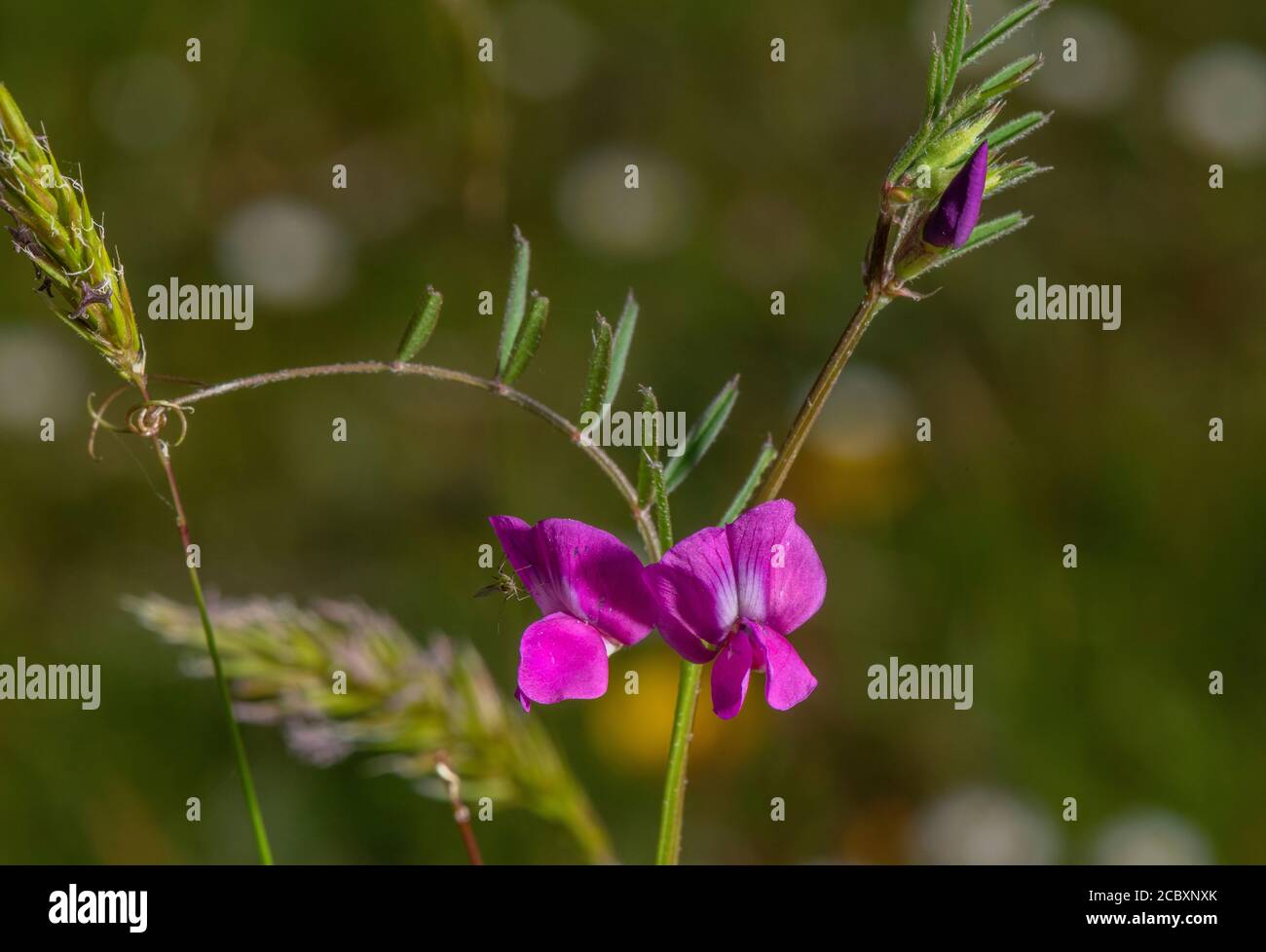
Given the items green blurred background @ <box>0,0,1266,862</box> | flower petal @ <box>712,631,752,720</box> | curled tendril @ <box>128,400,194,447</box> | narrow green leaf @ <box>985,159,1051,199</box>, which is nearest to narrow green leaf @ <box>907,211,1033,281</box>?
narrow green leaf @ <box>985,159,1051,199</box>

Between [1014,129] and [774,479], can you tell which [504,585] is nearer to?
[774,479]

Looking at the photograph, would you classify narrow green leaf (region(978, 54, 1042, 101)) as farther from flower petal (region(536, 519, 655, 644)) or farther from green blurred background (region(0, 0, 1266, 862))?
green blurred background (region(0, 0, 1266, 862))

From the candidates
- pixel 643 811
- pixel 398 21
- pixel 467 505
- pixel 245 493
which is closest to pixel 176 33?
pixel 398 21

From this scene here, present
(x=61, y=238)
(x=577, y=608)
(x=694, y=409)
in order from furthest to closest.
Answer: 1. (x=694, y=409)
2. (x=577, y=608)
3. (x=61, y=238)

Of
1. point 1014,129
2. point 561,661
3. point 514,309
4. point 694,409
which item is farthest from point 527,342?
point 694,409

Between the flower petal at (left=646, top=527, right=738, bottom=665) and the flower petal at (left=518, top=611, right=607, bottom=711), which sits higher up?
the flower petal at (left=646, top=527, right=738, bottom=665)

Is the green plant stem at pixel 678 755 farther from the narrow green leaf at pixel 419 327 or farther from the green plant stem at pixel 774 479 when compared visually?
the narrow green leaf at pixel 419 327
